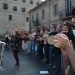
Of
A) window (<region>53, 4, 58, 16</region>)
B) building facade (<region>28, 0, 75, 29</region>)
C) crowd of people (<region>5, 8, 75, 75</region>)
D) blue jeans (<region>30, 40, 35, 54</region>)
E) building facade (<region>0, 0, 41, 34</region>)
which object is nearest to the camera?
crowd of people (<region>5, 8, 75, 75</region>)

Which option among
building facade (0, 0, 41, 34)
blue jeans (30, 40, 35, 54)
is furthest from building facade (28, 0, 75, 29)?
building facade (0, 0, 41, 34)

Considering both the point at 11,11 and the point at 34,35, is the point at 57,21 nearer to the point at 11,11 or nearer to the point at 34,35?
the point at 34,35

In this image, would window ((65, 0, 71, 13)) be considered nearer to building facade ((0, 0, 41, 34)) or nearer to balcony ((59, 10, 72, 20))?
balcony ((59, 10, 72, 20))

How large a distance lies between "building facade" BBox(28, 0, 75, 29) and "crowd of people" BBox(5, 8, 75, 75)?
756cm

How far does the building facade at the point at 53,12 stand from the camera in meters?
22.6

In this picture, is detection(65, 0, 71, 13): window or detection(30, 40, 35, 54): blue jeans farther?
detection(65, 0, 71, 13): window

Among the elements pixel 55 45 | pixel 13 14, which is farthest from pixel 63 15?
pixel 13 14

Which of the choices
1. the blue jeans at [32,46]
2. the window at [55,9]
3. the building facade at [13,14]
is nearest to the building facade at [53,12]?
the window at [55,9]

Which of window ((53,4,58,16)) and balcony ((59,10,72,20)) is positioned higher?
window ((53,4,58,16))

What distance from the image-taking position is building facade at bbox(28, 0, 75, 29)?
22597 mm

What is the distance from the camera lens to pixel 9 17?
160 feet

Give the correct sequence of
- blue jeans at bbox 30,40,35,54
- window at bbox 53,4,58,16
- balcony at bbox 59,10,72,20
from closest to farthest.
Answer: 1. blue jeans at bbox 30,40,35,54
2. balcony at bbox 59,10,72,20
3. window at bbox 53,4,58,16

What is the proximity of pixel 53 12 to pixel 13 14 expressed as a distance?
25.1m

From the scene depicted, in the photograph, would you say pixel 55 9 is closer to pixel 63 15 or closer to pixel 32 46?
pixel 63 15
